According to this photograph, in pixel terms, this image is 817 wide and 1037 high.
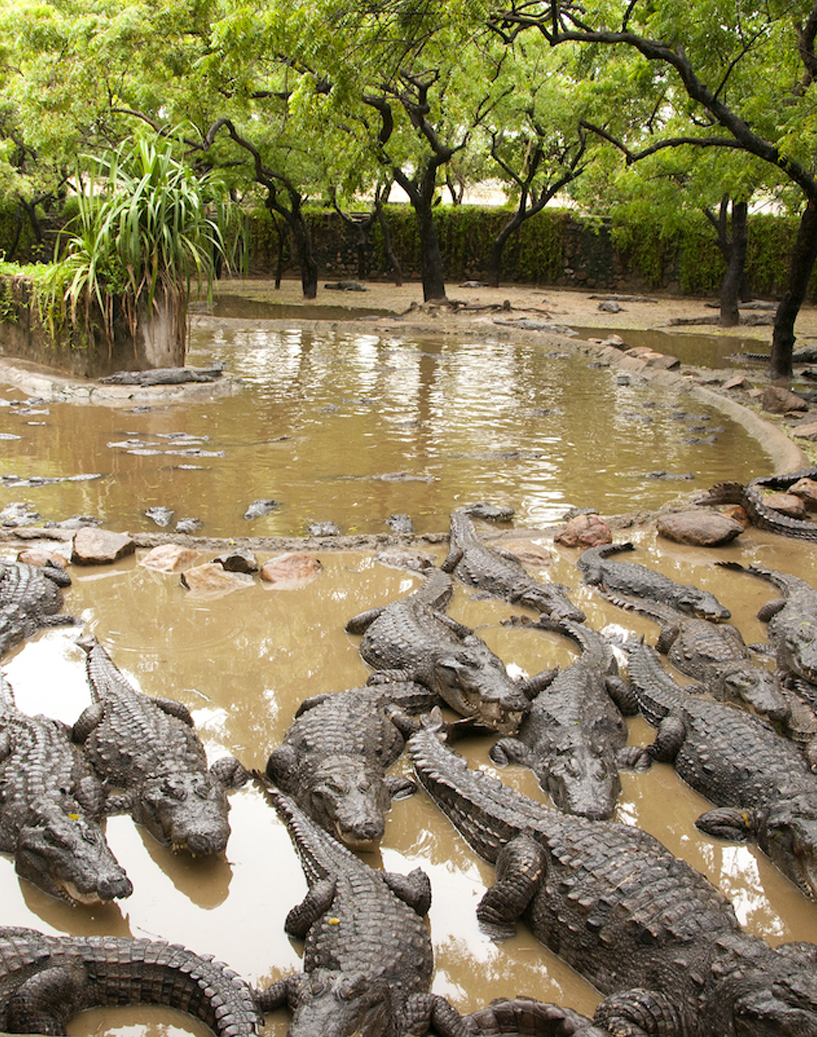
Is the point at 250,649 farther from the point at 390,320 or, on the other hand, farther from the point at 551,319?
the point at 551,319

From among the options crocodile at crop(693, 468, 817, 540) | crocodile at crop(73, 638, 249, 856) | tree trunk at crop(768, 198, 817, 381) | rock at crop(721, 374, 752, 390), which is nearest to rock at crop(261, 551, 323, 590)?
crocodile at crop(73, 638, 249, 856)

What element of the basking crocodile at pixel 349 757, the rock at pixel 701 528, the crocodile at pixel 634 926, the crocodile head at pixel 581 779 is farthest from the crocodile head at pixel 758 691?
the rock at pixel 701 528

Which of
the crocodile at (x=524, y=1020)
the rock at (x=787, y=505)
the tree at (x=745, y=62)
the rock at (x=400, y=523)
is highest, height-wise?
the tree at (x=745, y=62)

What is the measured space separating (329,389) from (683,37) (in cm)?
639

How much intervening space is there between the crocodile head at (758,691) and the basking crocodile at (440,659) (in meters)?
1.01

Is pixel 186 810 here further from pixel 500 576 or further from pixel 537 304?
pixel 537 304

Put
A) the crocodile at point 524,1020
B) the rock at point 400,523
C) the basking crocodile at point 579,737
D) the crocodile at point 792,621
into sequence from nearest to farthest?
the crocodile at point 524,1020 < the basking crocodile at point 579,737 < the crocodile at point 792,621 < the rock at point 400,523

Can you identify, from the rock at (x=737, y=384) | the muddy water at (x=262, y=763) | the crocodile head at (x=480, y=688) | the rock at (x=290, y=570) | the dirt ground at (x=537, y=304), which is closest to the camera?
the muddy water at (x=262, y=763)

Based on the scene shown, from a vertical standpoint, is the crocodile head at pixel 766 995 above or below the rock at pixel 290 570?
below

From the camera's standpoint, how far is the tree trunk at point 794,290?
11250 millimetres

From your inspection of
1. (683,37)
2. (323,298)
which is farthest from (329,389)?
(323,298)

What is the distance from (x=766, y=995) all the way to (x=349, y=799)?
5.27 ft

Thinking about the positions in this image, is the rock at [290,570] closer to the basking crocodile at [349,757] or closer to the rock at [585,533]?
the basking crocodile at [349,757]

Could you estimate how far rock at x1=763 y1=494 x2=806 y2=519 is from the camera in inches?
271
